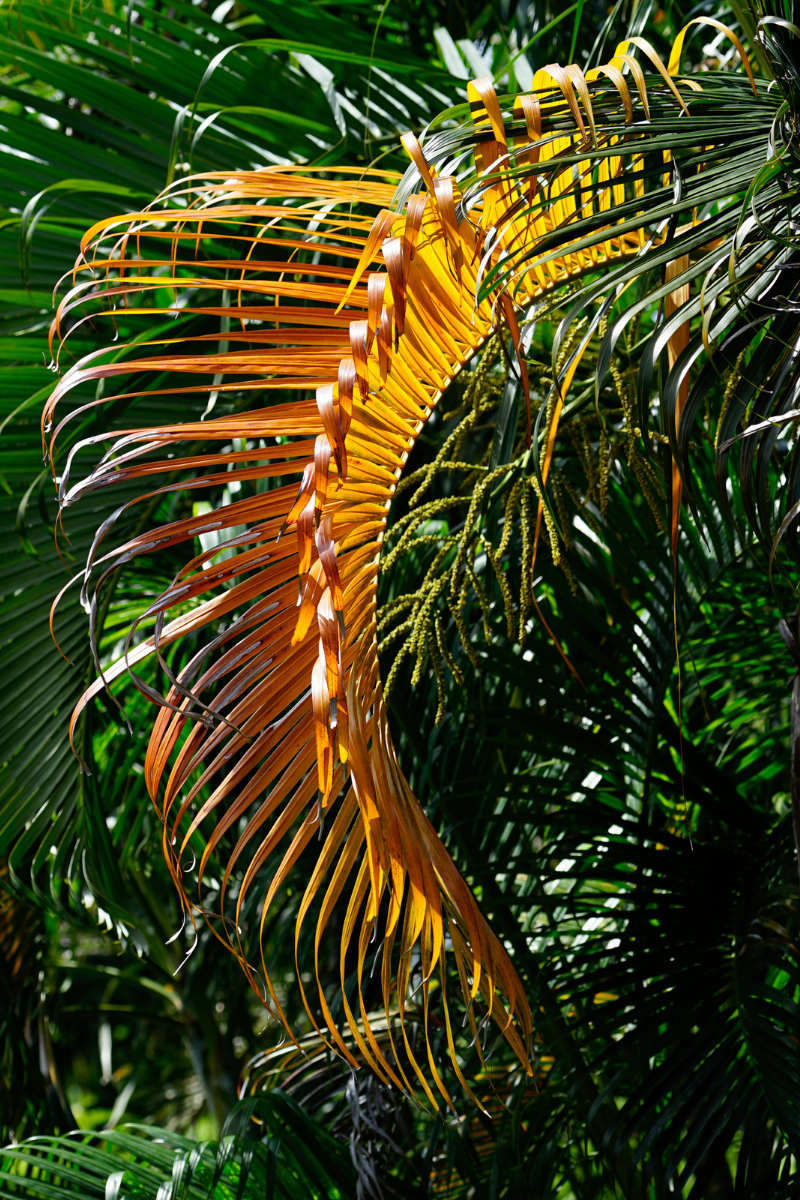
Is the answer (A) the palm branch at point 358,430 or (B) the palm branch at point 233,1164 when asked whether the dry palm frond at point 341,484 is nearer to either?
(A) the palm branch at point 358,430

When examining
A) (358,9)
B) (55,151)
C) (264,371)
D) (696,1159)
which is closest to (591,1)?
(358,9)

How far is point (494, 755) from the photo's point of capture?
146 centimetres

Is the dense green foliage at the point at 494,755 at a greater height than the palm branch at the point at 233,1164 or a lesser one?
greater

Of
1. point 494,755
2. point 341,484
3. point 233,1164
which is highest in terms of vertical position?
point 341,484

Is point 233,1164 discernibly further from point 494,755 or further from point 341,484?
point 341,484

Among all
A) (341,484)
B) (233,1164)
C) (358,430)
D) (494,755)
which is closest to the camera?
(341,484)

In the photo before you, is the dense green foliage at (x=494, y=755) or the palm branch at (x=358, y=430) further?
the dense green foliage at (x=494, y=755)

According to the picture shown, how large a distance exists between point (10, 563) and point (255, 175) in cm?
72

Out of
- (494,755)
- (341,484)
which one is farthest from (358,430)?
(494,755)

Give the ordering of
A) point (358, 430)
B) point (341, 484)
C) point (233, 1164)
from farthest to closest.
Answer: point (233, 1164) → point (358, 430) → point (341, 484)

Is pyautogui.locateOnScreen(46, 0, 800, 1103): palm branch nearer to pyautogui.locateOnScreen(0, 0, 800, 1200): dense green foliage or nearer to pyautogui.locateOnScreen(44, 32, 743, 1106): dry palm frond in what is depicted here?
pyautogui.locateOnScreen(44, 32, 743, 1106): dry palm frond

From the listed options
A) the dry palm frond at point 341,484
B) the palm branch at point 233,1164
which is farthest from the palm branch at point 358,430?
the palm branch at point 233,1164

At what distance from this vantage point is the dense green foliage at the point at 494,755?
42.8 inches

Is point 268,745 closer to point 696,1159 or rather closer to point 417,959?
point 696,1159
